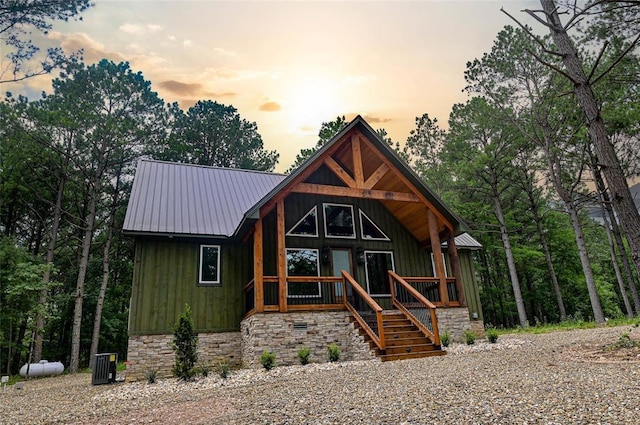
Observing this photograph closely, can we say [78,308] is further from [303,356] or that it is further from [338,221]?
[303,356]

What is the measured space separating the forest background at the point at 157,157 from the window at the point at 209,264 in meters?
6.18

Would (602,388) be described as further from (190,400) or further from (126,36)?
(126,36)

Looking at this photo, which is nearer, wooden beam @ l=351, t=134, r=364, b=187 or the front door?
wooden beam @ l=351, t=134, r=364, b=187

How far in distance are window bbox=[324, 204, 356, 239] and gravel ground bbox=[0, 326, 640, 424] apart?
5.32 metres

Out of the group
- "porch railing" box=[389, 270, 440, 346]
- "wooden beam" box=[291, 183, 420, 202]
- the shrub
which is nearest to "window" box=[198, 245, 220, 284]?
the shrub

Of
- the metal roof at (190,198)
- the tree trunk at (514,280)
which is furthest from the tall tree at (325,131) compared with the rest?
the tree trunk at (514,280)

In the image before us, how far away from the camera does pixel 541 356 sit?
6625 millimetres

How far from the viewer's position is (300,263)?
1171 cm

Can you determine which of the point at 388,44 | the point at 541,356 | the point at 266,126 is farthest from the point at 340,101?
the point at 266,126

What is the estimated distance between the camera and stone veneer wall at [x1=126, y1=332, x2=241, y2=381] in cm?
937

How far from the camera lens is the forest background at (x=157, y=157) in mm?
13961

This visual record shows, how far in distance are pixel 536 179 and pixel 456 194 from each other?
441cm

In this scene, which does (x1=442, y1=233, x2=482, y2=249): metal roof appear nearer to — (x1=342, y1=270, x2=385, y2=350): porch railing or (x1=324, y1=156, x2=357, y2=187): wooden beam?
(x1=342, y1=270, x2=385, y2=350): porch railing

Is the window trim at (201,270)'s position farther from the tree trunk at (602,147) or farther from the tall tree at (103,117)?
the tree trunk at (602,147)
